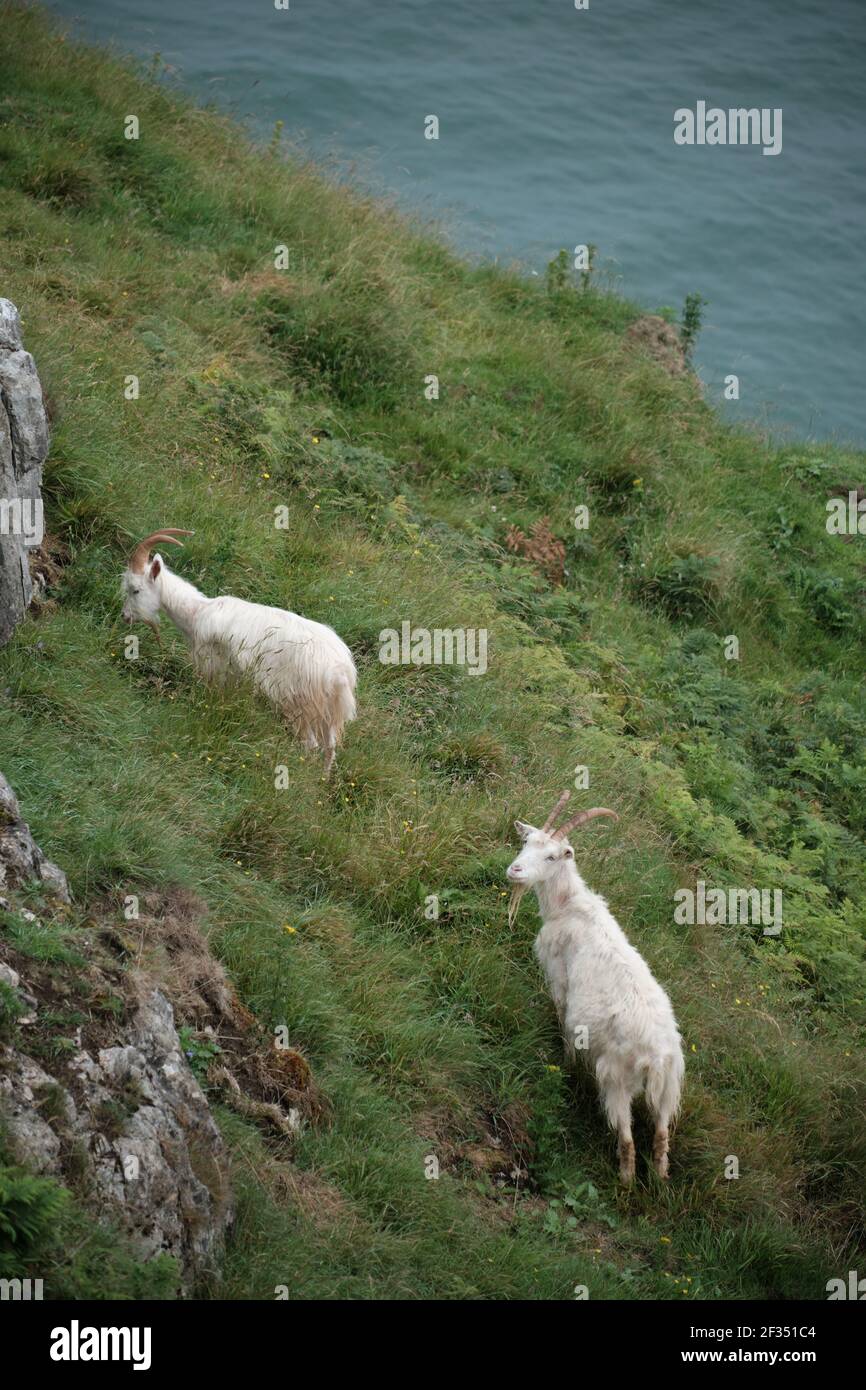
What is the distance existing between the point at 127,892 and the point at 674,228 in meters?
24.6

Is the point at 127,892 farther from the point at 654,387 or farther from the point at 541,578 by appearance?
the point at 654,387

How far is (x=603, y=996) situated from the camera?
586cm

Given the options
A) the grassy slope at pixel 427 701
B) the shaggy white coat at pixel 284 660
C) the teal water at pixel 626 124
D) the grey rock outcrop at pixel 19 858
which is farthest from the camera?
the teal water at pixel 626 124

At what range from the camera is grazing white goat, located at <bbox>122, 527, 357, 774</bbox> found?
23.0 ft

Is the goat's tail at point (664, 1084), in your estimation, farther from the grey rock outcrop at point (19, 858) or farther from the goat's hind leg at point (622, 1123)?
the grey rock outcrop at point (19, 858)

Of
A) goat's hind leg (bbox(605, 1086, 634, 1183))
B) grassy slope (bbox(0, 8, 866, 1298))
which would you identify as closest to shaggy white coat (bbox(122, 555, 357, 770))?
grassy slope (bbox(0, 8, 866, 1298))

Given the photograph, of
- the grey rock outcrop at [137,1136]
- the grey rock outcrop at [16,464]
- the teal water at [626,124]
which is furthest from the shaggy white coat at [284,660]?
the teal water at [626,124]

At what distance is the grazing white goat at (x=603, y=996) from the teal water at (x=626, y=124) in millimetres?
16820

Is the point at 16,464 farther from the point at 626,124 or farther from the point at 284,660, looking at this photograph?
the point at 626,124

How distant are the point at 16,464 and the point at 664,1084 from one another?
4.61m

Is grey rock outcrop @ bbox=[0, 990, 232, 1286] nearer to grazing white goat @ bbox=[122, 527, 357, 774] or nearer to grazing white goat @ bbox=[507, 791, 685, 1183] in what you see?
grazing white goat @ bbox=[507, 791, 685, 1183]

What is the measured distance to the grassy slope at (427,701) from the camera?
5402mm

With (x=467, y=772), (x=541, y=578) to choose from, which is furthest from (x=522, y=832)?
(x=541, y=578)

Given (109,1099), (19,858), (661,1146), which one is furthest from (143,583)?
(661,1146)
